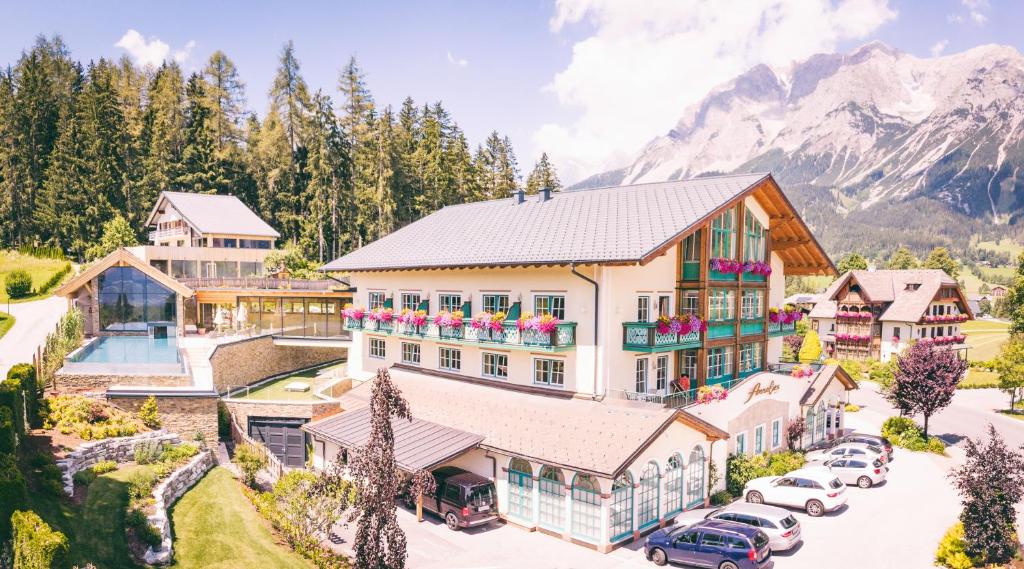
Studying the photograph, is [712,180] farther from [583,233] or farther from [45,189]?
[45,189]

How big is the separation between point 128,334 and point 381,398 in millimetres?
38221

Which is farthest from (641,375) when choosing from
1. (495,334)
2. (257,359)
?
(257,359)

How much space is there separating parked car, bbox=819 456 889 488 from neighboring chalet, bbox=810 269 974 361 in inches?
1557

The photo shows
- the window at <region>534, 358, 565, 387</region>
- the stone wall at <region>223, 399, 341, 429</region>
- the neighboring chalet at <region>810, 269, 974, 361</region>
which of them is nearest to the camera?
the window at <region>534, 358, 565, 387</region>

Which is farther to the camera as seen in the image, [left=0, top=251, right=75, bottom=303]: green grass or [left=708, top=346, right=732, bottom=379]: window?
[left=0, top=251, right=75, bottom=303]: green grass

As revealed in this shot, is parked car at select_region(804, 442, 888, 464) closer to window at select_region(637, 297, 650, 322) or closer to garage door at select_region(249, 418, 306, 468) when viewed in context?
window at select_region(637, 297, 650, 322)

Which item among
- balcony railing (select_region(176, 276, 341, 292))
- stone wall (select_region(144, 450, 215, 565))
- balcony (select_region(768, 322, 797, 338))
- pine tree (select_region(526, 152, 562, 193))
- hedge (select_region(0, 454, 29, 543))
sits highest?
pine tree (select_region(526, 152, 562, 193))

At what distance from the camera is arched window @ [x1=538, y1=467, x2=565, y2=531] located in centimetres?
2127

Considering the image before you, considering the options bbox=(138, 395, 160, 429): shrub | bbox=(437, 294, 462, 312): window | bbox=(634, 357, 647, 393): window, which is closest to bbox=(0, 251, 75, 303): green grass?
bbox=(138, 395, 160, 429): shrub

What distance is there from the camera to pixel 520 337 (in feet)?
83.1

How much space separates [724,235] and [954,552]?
1426 centimetres

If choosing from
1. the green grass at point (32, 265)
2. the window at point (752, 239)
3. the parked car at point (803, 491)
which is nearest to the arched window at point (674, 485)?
the parked car at point (803, 491)

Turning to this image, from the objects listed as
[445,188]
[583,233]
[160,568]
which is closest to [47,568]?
[160,568]

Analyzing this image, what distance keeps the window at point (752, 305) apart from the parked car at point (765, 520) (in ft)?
36.0
